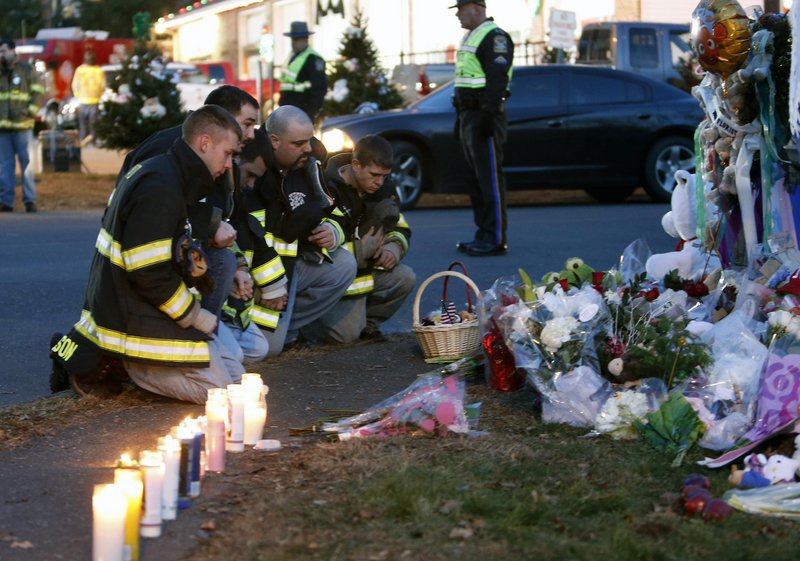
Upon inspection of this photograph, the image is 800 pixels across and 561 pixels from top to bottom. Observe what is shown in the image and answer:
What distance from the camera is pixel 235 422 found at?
5195 millimetres

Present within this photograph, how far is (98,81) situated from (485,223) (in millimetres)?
23834

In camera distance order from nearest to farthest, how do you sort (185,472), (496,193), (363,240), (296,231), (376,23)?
(185,472) < (296,231) < (363,240) < (496,193) < (376,23)

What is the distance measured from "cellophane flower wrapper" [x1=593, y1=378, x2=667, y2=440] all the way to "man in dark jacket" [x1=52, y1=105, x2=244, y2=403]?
5.63 feet

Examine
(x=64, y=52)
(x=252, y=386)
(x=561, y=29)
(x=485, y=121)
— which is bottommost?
(x=252, y=386)

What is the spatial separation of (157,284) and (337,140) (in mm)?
9655

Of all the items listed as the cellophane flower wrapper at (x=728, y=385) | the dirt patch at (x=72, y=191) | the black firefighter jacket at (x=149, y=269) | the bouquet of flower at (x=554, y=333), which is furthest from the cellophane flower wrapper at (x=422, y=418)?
the dirt patch at (x=72, y=191)

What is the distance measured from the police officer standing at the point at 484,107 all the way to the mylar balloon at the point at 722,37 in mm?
4370

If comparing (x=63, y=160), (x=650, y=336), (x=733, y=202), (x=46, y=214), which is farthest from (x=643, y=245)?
(x=63, y=160)

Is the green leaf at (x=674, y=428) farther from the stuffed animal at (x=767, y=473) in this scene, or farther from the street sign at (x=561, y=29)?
the street sign at (x=561, y=29)

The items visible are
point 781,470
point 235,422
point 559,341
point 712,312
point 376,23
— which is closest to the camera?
point 781,470

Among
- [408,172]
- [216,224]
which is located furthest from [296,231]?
[408,172]

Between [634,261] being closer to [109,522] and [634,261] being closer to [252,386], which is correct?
[252,386]

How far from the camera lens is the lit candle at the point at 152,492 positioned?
13.5 feet

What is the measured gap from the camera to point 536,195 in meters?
18.4
